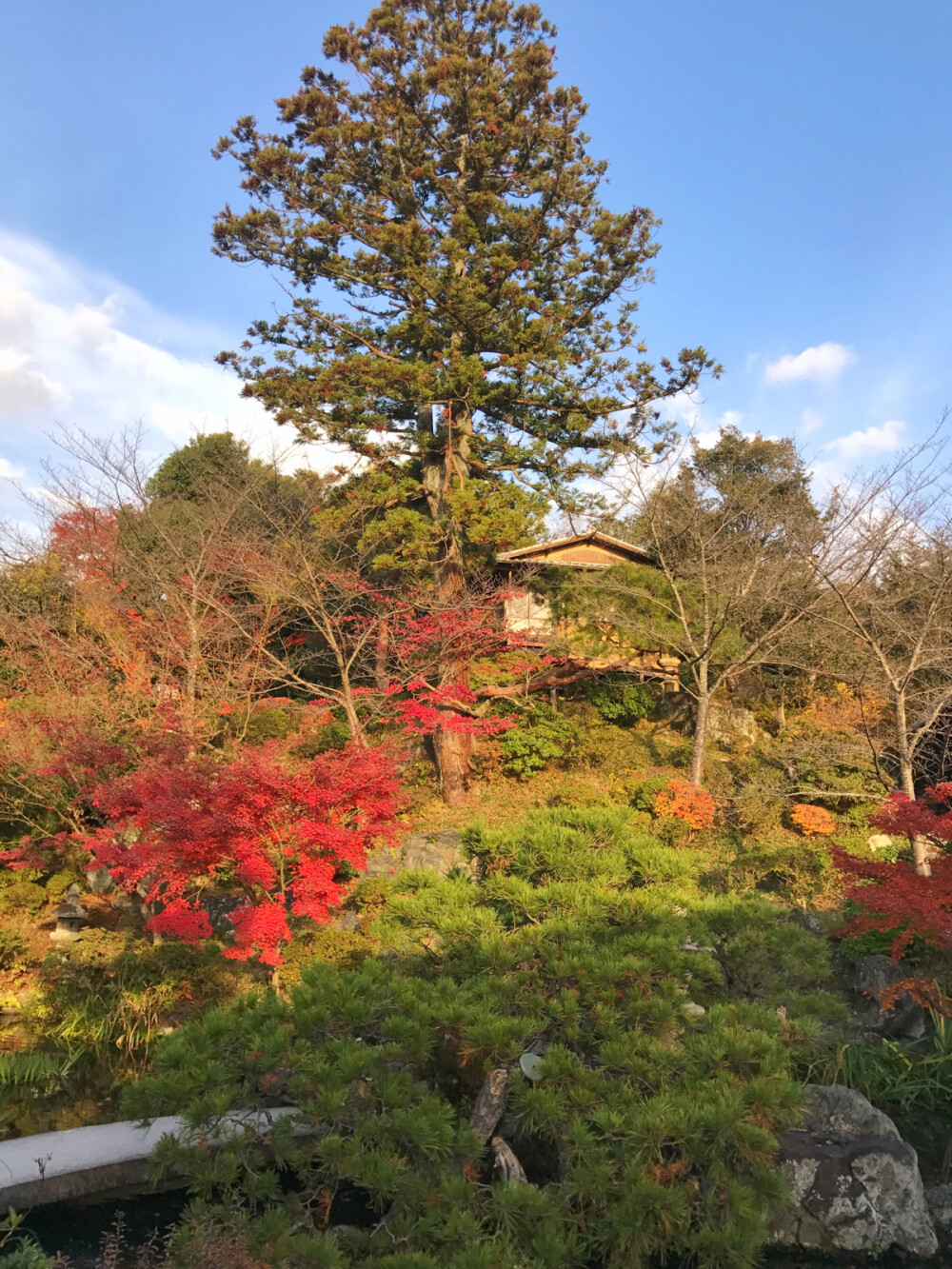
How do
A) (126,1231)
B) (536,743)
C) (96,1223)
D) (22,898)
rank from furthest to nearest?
(536,743), (22,898), (96,1223), (126,1231)

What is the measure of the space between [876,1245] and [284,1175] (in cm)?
353

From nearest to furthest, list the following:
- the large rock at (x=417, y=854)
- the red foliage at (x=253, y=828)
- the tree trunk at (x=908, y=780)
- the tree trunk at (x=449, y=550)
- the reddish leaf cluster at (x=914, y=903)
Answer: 1. the reddish leaf cluster at (x=914, y=903)
2. the red foliage at (x=253, y=828)
3. the tree trunk at (x=908, y=780)
4. the large rock at (x=417, y=854)
5. the tree trunk at (x=449, y=550)

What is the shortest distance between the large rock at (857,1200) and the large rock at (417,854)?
5.52 m

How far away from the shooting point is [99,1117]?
6008mm

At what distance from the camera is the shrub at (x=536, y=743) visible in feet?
41.1

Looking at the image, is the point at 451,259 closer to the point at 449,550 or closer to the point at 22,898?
the point at 449,550

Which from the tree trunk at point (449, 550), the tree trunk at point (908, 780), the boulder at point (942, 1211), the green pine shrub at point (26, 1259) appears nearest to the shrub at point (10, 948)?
the green pine shrub at point (26, 1259)

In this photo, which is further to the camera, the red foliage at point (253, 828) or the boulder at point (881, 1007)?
the red foliage at point (253, 828)

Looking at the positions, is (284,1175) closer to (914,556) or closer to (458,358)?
(914,556)

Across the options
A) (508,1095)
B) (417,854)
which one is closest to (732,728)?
(417,854)

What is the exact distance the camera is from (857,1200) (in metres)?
4.32

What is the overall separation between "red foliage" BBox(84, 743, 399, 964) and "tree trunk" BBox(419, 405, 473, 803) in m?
4.46

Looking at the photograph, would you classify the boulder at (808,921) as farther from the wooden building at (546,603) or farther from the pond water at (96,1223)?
the pond water at (96,1223)

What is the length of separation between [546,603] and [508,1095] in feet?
36.8
